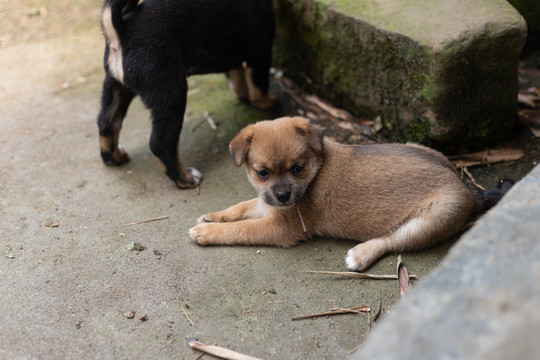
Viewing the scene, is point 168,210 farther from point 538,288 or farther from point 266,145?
point 538,288

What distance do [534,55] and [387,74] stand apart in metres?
2.04

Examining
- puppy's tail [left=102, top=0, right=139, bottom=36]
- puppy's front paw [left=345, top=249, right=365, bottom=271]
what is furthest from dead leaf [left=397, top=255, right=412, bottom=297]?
puppy's tail [left=102, top=0, right=139, bottom=36]

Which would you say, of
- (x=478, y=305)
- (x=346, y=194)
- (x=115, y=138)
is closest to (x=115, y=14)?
(x=115, y=138)

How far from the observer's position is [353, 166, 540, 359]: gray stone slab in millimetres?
1633

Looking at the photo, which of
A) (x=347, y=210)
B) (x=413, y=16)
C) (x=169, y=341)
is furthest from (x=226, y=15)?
(x=169, y=341)

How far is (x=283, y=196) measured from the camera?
3.67 m

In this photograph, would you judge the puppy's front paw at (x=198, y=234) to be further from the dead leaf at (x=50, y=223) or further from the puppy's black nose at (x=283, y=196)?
the dead leaf at (x=50, y=223)

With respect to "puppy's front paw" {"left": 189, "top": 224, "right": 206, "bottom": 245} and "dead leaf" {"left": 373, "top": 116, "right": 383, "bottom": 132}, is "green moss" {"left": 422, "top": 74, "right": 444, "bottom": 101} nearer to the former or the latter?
"dead leaf" {"left": 373, "top": 116, "right": 383, "bottom": 132}

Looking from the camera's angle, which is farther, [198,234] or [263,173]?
[198,234]

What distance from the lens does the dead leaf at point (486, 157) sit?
469cm

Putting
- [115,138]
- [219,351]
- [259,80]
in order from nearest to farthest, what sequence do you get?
[219,351] → [115,138] → [259,80]

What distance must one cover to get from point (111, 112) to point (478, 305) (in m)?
3.92

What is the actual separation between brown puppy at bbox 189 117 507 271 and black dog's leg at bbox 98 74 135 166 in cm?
153

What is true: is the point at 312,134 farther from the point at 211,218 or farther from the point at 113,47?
the point at 113,47
